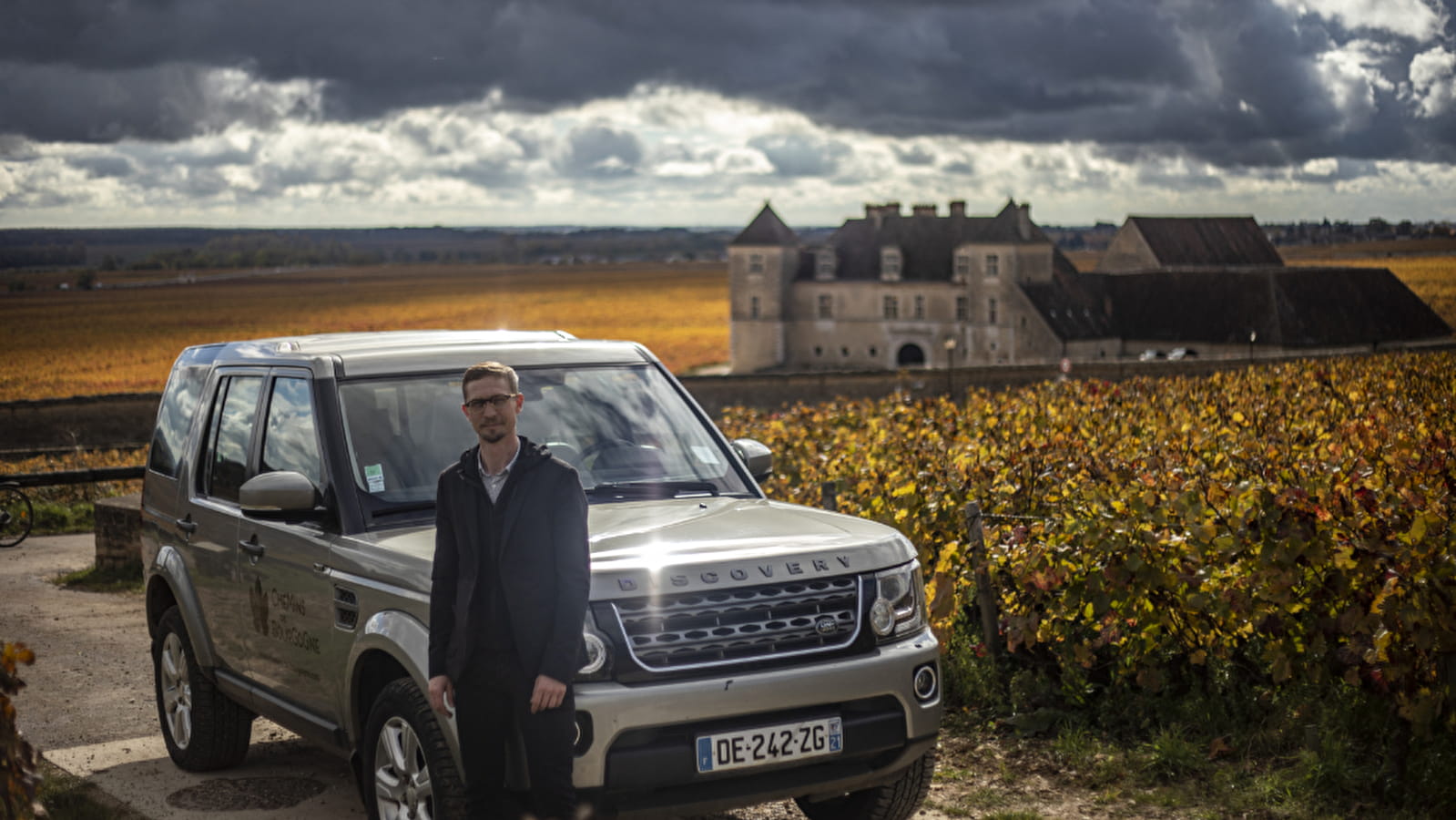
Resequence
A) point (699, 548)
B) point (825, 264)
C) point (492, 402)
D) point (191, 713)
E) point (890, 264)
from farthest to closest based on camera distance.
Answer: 1. point (825, 264)
2. point (890, 264)
3. point (191, 713)
4. point (699, 548)
5. point (492, 402)

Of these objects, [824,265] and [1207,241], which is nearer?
[824,265]

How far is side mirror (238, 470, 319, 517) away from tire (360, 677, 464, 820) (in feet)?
2.93

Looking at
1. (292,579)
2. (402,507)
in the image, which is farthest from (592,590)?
(292,579)

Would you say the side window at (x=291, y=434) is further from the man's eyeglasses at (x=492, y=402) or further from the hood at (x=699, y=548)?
the man's eyeglasses at (x=492, y=402)

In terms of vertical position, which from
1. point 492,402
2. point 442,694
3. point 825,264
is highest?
point 825,264

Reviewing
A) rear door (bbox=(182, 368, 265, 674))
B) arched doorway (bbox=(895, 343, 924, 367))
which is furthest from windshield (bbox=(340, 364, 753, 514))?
arched doorway (bbox=(895, 343, 924, 367))

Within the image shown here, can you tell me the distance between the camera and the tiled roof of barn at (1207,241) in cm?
11244

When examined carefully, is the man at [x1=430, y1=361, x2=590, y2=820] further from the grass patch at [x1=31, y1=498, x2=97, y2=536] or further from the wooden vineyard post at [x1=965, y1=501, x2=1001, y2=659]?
the grass patch at [x1=31, y1=498, x2=97, y2=536]

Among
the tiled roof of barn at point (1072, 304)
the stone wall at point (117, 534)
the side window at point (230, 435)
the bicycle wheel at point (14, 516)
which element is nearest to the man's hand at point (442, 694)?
the side window at point (230, 435)

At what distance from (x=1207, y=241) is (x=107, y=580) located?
111 meters

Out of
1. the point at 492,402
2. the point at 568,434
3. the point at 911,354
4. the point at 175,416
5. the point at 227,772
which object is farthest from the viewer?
the point at 911,354

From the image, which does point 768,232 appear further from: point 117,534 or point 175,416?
point 175,416

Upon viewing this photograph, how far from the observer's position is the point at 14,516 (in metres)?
17.8

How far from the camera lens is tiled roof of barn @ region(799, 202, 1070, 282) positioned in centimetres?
10412
